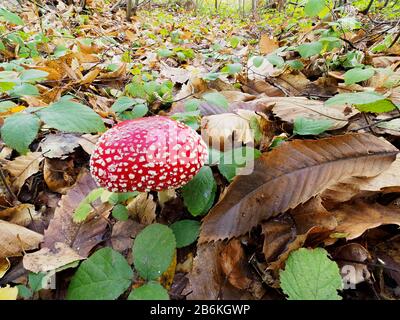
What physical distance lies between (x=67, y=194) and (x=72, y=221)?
0.66 feet

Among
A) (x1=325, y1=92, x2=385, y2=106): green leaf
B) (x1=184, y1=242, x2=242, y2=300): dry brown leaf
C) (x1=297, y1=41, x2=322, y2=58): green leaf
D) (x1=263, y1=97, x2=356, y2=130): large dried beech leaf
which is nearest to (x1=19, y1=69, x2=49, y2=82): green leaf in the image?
(x1=184, y1=242, x2=242, y2=300): dry brown leaf

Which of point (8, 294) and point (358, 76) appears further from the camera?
point (358, 76)

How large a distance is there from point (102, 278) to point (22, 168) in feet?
3.58

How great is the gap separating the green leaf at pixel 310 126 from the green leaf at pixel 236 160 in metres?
0.35

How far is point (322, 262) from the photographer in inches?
47.1

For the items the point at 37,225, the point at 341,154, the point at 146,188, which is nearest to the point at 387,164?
the point at 341,154

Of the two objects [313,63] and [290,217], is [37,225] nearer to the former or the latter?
[290,217]

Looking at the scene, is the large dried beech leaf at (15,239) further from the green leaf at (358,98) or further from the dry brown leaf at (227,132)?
the green leaf at (358,98)

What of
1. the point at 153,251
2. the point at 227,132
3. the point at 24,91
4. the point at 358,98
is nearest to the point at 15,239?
the point at 153,251

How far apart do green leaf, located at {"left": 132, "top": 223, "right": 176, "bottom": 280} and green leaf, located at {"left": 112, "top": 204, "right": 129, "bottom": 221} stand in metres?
0.34

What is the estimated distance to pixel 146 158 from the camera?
140cm

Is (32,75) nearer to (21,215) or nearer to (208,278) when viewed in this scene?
(21,215)

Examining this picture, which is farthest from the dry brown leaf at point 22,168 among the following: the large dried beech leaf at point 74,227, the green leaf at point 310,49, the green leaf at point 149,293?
the green leaf at point 310,49

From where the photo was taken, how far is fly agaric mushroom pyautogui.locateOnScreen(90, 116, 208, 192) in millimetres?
1405
